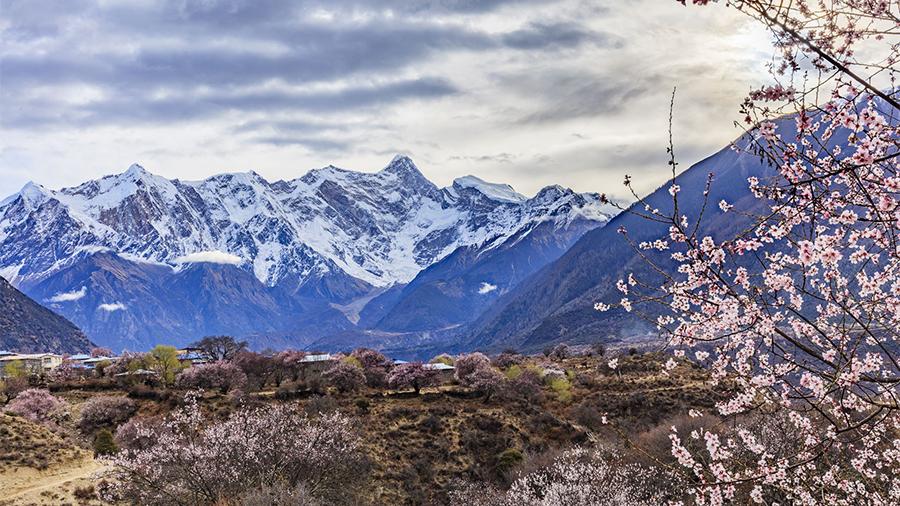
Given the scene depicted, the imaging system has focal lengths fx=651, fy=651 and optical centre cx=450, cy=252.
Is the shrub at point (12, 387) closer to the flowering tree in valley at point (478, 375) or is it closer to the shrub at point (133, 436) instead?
the shrub at point (133, 436)

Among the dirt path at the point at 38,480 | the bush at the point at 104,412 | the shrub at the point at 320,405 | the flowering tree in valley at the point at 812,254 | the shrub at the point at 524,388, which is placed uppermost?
the flowering tree in valley at the point at 812,254

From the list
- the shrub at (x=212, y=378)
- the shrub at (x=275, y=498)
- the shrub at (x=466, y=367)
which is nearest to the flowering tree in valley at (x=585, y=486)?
the shrub at (x=275, y=498)

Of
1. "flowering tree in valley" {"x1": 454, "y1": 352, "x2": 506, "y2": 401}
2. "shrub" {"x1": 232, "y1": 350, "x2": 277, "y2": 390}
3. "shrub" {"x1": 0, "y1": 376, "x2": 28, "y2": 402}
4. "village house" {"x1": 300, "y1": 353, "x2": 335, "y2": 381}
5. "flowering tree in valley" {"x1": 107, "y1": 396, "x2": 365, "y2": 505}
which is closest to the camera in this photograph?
"flowering tree in valley" {"x1": 107, "y1": 396, "x2": 365, "y2": 505}

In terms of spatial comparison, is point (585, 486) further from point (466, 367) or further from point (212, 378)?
point (212, 378)

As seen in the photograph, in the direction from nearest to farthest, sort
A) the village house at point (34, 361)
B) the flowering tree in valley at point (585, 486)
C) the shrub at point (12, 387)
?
1. the flowering tree in valley at point (585, 486)
2. the shrub at point (12, 387)
3. the village house at point (34, 361)

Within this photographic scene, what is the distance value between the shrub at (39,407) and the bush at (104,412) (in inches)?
96.3

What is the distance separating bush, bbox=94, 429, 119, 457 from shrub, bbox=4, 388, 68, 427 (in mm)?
9661

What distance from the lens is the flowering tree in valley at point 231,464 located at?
29562 millimetres

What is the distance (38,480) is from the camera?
38062 mm

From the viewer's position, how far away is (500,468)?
174 feet

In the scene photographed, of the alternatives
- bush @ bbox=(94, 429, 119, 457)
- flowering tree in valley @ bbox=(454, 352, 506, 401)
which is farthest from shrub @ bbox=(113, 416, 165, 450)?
flowering tree in valley @ bbox=(454, 352, 506, 401)

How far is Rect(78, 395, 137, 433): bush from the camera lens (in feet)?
193

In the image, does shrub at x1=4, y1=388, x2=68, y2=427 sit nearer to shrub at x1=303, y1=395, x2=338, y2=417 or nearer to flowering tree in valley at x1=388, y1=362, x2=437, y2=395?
shrub at x1=303, y1=395, x2=338, y2=417

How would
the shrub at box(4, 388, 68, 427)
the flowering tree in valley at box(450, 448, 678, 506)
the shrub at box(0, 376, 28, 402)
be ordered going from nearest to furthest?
1. the flowering tree in valley at box(450, 448, 678, 506)
2. the shrub at box(4, 388, 68, 427)
3. the shrub at box(0, 376, 28, 402)
